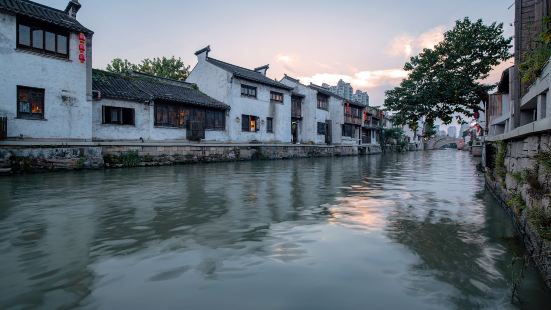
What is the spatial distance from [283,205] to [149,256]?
11.9ft

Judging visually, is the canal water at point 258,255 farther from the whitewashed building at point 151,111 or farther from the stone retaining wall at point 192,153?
the whitewashed building at point 151,111

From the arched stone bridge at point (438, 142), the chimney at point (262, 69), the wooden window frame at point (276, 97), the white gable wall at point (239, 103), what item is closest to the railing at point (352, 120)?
the white gable wall at point (239, 103)

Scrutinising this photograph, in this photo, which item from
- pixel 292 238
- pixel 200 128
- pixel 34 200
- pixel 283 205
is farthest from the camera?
pixel 200 128

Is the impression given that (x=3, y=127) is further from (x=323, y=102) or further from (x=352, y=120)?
(x=352, y=120)

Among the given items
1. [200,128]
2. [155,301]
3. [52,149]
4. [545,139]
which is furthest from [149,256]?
[200,128]

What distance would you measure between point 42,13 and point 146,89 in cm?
688

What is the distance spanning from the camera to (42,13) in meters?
15.8

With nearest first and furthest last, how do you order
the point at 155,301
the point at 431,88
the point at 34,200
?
1. the point at 155,301
2. the point at 34,200
3. the point at 431,88

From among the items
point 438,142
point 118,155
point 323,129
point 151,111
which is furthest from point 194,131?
point 438,142

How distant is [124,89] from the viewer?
20047mm

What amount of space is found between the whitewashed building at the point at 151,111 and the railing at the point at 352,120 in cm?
1906

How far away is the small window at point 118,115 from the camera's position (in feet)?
61.8

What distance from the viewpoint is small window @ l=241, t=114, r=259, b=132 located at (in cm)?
2747

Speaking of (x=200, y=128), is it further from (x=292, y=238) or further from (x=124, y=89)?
(x=292, y=238)
